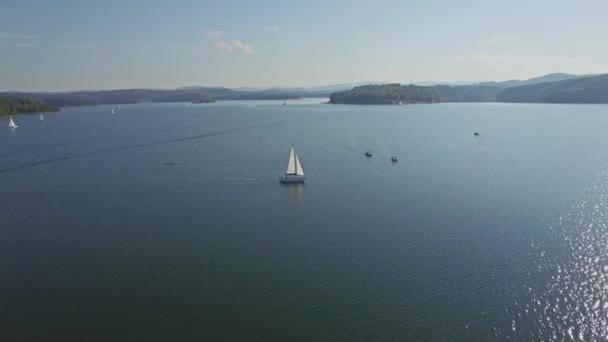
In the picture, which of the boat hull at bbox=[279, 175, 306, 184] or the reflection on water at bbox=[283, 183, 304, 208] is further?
the boat hull at bbox=[279, 175, 306, 184]

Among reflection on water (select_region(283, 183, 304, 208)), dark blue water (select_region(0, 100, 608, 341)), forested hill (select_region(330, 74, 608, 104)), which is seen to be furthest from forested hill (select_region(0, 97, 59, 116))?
reflection on water (select_region(283, 183, 304, 208))

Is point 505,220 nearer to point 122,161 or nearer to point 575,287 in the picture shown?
point 575,287

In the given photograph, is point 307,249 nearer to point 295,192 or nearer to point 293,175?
point 295,192

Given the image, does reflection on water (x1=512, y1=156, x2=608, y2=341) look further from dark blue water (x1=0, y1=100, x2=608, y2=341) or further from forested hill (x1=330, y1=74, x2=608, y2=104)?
forested hill (x1=330, y1=74, x2=608, y2=104)

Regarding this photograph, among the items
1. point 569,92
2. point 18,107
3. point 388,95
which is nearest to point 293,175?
point 18,107

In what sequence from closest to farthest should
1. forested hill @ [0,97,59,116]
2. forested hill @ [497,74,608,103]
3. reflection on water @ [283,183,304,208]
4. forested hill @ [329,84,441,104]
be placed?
reflection on water @ [283,183,304,208]
forested hill @ [0,97,59,116]
forested hill @ [497,74,608,103]
forested hill @ [329,84,441,104]

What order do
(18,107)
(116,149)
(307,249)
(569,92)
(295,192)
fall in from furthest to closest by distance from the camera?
(569,92)
(18,107)
(116,149)
(295,192)
(307,249)
